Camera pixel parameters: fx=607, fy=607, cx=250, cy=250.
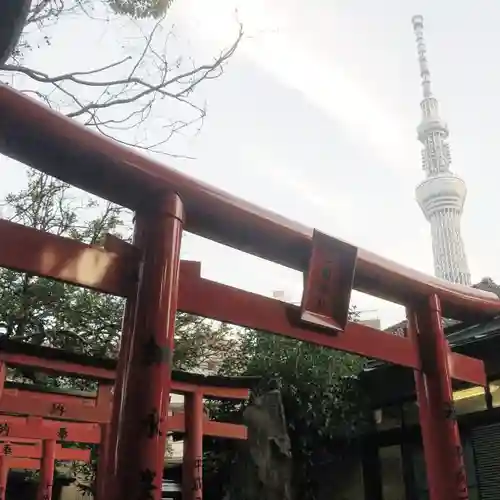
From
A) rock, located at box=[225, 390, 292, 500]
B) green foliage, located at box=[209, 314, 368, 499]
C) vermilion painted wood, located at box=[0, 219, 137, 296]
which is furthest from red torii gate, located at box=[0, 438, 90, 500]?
vermilion painted wood, located at box=[0, 219, 137, 296]

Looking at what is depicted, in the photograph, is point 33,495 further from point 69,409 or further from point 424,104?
point 424,104

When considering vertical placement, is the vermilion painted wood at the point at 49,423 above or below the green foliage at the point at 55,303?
below

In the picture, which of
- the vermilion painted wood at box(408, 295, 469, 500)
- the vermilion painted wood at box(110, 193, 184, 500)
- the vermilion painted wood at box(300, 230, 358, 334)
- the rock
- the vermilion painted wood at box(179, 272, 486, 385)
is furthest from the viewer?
the rock

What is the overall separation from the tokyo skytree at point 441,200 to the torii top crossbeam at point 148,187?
54.3 meters

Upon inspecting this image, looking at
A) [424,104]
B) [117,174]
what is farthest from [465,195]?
[117,174]

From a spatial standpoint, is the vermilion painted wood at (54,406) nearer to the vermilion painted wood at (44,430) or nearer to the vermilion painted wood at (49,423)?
the vermilion painted wood at (49,423)

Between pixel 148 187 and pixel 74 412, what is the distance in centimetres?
601

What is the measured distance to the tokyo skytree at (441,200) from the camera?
58.2 m

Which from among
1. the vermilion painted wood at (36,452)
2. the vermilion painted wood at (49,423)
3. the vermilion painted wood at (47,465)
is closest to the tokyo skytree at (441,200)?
the vermilion painted wood at (36,452)

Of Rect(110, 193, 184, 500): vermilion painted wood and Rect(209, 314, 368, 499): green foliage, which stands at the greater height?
Rect(209, 314, 368, 499): green foliage

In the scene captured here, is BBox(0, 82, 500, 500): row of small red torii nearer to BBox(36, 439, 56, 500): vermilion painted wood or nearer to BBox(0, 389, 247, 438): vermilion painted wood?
BBox(0, 389, 247, 438): vermilion painted wood

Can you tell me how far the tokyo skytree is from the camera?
58.2 metres

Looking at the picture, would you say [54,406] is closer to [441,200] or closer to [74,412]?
[74,412]

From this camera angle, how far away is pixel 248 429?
10.6 metres
